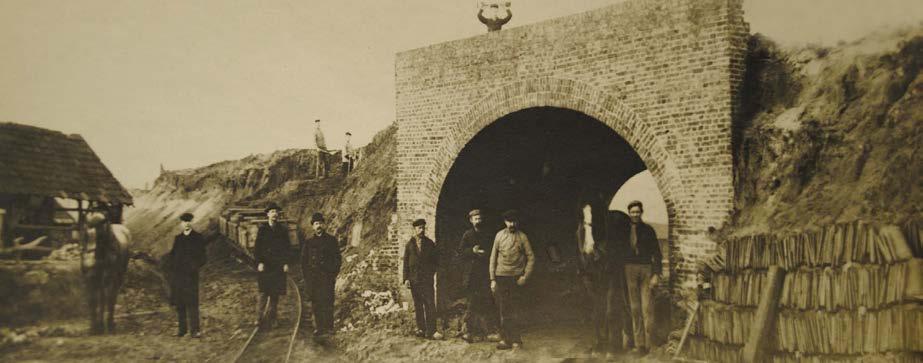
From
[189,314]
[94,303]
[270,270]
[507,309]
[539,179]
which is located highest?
[539,179]

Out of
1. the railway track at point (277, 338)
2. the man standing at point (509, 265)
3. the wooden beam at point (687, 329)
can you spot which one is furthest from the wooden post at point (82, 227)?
the wooden beam at point (687, 329)

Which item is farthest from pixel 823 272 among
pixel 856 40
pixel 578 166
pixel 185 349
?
pixel 185 349

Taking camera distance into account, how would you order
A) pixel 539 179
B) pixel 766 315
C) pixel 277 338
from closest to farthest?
pixel 766 315 < pixel 277 338 < pixel 539 179

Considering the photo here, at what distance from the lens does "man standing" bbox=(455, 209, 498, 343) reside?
10.1m

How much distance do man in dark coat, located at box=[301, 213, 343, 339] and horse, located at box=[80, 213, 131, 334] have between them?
9.15 feet

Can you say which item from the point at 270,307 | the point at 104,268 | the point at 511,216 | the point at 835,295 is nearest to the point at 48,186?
the point at 104,268

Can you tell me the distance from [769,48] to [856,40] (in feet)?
3.09

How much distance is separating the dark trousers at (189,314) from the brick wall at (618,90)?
3.30 meters

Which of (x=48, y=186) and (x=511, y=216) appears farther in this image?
(x=48, y=186)

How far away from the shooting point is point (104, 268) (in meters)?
9.90

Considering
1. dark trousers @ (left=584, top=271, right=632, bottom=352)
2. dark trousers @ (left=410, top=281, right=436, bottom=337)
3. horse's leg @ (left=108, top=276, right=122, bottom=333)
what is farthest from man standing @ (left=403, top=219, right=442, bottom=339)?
horse's leg @ (left=108, top=276, right=122, bottom=333)

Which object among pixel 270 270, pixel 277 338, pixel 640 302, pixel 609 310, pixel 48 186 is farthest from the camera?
pixel 270 270

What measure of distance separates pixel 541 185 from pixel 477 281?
7.17 ft

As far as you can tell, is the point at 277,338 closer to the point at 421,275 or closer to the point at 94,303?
the point at 421,275
